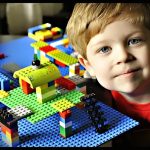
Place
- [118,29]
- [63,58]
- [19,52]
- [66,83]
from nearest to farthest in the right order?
[118,29] < [66,83] < [63,58] < [19,52]

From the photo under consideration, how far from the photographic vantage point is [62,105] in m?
0.71

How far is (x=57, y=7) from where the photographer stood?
5.33 ft

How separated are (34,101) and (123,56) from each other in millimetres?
197

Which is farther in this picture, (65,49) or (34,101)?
(65,49)

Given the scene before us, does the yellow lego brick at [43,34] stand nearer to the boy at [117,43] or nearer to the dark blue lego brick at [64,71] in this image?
the dark blue lego brick at [64,71]

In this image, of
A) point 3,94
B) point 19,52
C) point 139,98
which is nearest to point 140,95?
point 139,98

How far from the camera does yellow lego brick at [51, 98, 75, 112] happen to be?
70 centimetres

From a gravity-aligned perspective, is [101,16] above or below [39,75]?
above

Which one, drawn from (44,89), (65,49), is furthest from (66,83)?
(65,49)

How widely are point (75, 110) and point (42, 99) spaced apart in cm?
9

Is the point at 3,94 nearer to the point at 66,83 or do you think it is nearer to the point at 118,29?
the point at 66,83

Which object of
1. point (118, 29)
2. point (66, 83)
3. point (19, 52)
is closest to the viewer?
point (118, 29)

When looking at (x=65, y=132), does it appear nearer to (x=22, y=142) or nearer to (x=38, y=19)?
(x=22, y=142)

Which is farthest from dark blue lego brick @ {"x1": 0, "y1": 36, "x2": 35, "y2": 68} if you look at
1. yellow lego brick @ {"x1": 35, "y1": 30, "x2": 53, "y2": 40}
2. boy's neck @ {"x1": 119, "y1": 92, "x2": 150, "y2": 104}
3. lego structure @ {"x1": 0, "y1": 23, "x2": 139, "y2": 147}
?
boy's neck @ {"x1": 119, "y1": 92, "x2": 150, "y2": 104}
